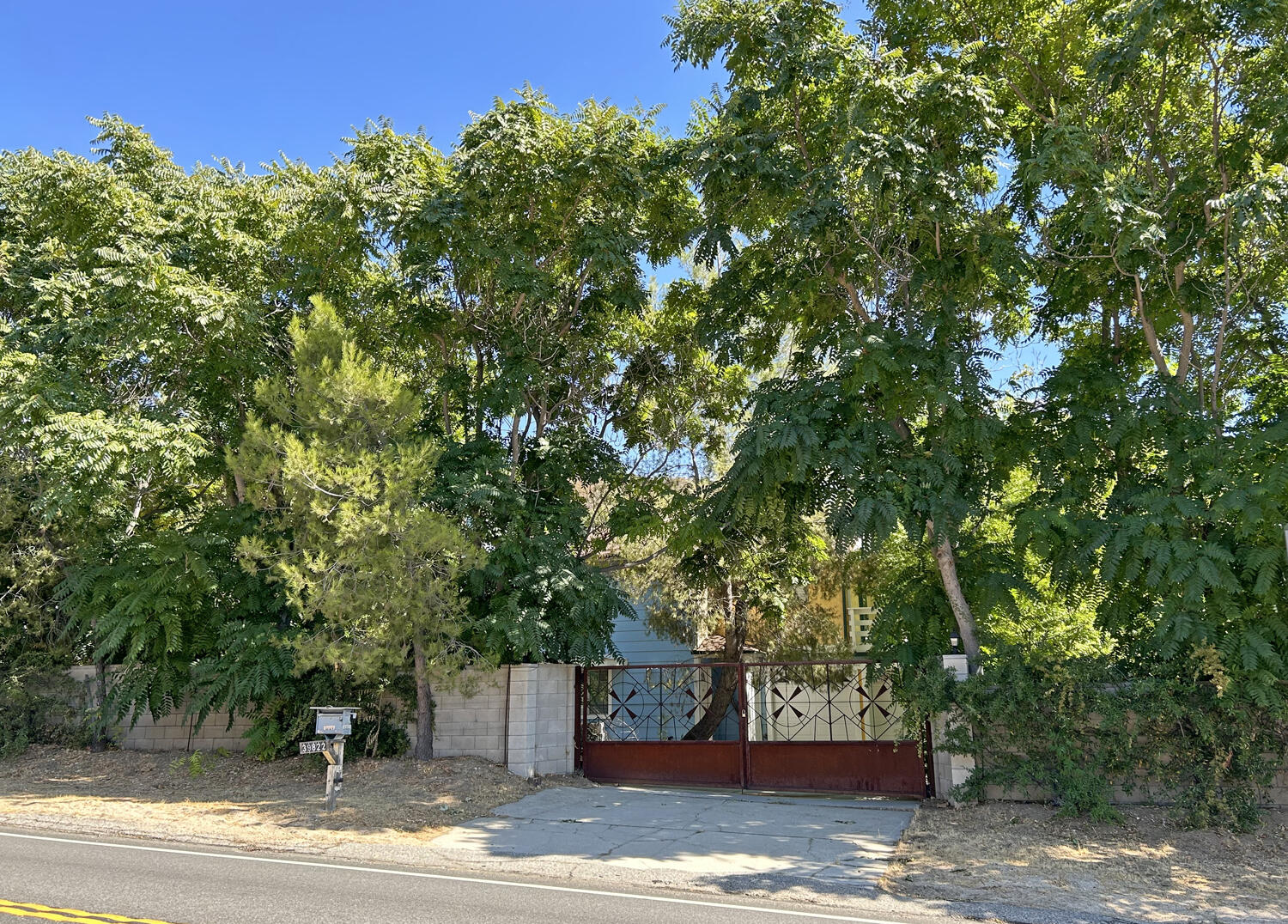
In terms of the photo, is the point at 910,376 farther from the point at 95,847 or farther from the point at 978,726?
the point at 95,847

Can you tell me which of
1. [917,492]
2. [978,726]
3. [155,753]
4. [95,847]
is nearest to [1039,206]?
[917,492]

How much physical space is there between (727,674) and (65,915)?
1294 cm

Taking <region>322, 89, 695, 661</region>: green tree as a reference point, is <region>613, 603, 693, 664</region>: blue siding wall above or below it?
below

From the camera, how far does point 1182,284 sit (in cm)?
1124

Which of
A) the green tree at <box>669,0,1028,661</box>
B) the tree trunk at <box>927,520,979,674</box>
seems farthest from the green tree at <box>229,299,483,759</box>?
the tree trunk at <box>927,520,979,674</box>

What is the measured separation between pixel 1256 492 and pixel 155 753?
57.3 feet

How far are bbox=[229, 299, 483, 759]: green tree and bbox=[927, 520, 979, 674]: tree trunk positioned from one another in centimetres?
644

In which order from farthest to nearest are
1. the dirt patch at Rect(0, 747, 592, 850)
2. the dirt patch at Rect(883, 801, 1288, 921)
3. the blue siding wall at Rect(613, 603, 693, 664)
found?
the blue siding wall at Rect(613, 603, 693, 664)
the dirt patch at Rect(0, 747, 592, 850)
the dirt patch at Rect(883, 801, 1288, 921)

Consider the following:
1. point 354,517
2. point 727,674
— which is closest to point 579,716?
point 727,674

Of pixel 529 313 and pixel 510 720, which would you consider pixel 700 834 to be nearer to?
pixel 510 720

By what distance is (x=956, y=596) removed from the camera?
40.5 feet

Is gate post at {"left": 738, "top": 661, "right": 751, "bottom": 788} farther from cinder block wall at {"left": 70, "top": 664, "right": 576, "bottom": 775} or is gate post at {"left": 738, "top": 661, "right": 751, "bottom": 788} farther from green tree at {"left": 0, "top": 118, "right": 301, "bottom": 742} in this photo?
green tree at {"left": 0, "top": 118, "right": 301, "bottom": 742}

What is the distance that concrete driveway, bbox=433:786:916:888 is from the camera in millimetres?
8969

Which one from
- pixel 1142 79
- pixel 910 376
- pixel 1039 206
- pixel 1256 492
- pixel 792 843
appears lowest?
pixel 792 843
